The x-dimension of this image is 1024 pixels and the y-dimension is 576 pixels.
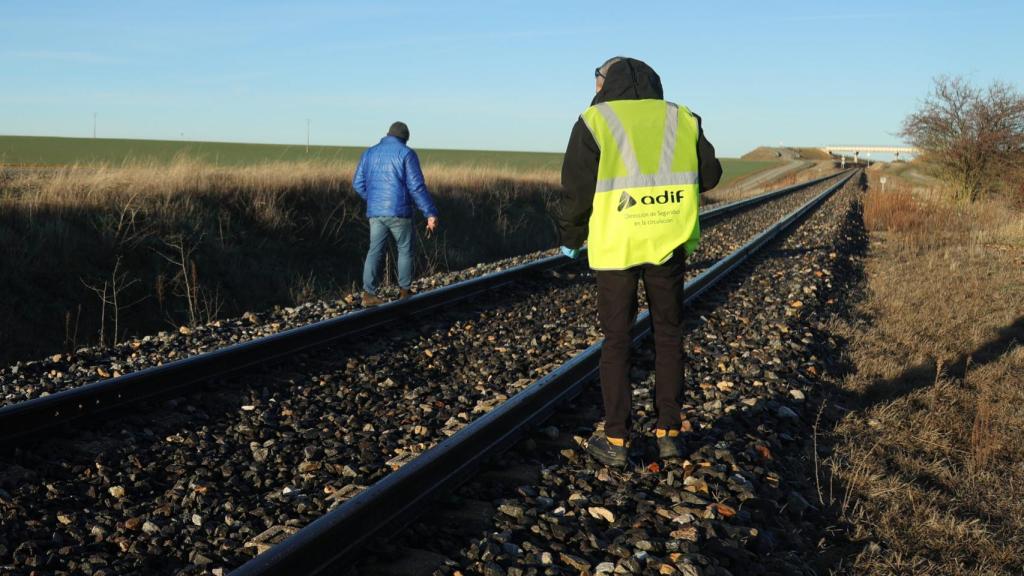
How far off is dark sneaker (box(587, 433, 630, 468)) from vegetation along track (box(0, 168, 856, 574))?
0.96 meters

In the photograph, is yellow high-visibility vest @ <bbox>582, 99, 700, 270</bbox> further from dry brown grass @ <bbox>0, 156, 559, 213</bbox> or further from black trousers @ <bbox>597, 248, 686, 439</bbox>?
dry brown grass @ <bbox>0, 156, 559, 213</bbox>

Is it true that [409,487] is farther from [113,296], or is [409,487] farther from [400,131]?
[113,296]

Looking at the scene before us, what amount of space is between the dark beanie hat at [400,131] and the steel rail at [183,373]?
1722 millimetres

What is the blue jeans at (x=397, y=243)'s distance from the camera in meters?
9.26

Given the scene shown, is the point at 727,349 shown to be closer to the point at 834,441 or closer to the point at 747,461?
the point at 834,441

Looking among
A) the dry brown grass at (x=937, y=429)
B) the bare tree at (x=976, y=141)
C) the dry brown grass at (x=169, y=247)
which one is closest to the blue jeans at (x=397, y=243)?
the dry brown grass at (x=169, y=247)

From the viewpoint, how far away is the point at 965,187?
93.1 feet

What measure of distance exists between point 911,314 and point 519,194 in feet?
46.1

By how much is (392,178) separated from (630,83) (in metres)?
5.41

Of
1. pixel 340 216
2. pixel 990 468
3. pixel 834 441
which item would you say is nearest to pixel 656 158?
pixel 834 441

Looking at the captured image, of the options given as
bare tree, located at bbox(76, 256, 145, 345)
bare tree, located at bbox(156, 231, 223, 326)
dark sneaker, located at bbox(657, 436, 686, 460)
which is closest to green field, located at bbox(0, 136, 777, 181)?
bare tree, located at bbox(156, 231, 223, 326)

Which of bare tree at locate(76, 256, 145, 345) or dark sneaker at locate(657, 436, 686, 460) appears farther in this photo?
bare tree at locate(76, 256, 145, 345)

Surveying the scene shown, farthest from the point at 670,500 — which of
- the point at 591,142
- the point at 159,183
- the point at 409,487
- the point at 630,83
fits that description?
the point at 159,183

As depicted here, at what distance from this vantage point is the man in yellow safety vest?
13.1 ft
